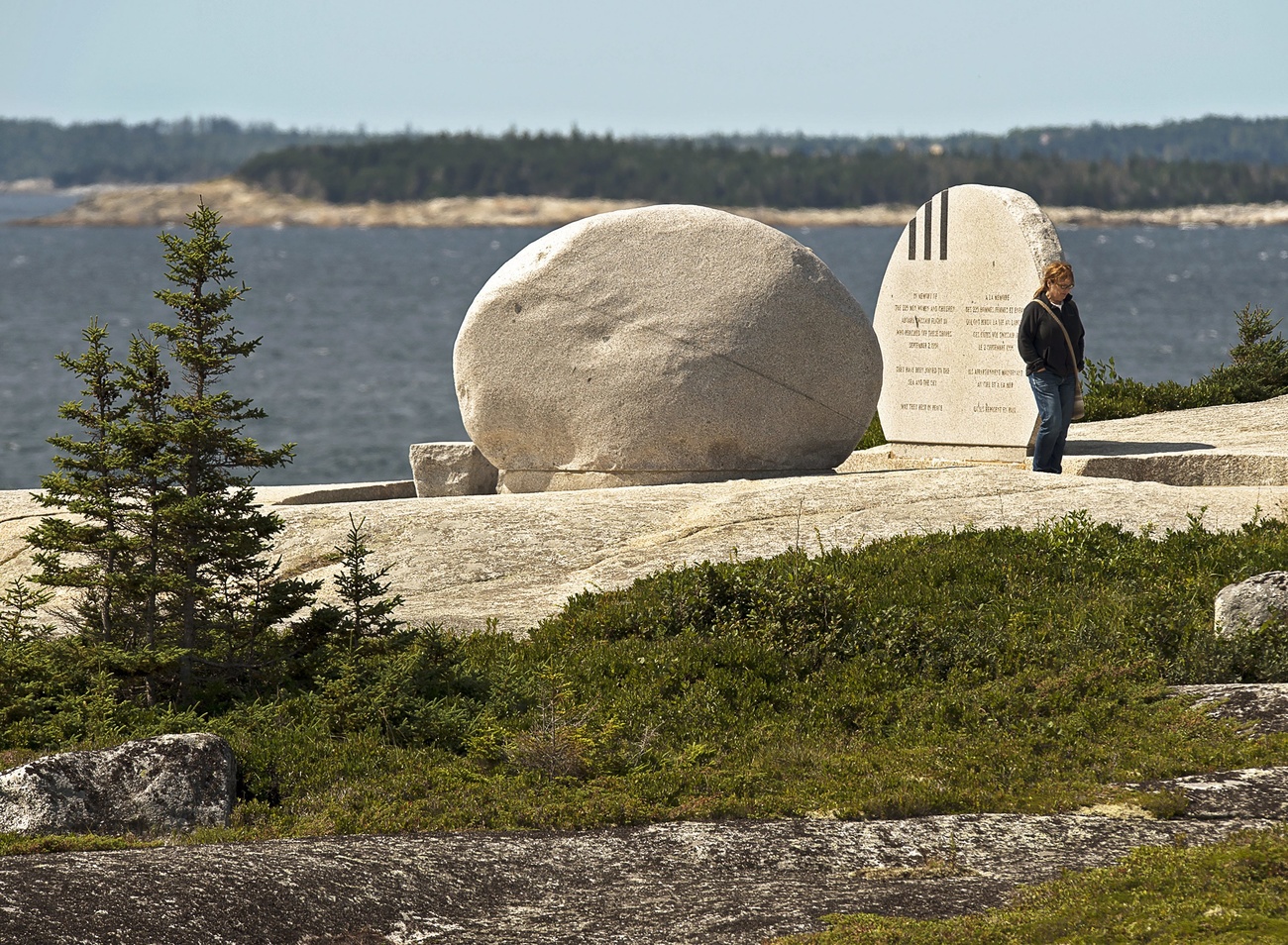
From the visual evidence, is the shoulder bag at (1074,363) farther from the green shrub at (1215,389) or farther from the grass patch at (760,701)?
the green shrub at (1215,389)

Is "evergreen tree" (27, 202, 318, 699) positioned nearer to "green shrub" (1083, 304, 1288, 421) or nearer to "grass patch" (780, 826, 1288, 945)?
"grass patch" (780, 826, 1288, 945)

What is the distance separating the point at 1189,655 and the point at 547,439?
7072 millimetres

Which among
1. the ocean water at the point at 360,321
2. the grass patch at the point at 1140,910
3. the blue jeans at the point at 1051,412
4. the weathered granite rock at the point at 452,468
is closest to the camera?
the grass patch at the point at 1140,910

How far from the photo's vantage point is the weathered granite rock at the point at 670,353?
565 inches

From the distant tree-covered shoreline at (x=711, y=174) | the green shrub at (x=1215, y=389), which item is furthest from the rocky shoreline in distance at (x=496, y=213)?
the green shrub at (x=1215, y=389)

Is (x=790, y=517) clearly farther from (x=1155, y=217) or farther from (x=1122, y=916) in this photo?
(x=1155, y=217)

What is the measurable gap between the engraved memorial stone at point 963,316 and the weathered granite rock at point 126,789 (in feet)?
35.1

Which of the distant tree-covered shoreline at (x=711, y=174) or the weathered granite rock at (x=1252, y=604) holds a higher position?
the distant tree-covered shoreline at (x=711, y=174)

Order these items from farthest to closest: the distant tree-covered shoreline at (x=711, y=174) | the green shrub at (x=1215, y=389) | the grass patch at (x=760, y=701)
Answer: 1. the distant tree-covered shoreline at (x=711, y=174)
2. the green shrub at (x=1215, y=389)
3. the grass patch at (x=760, y=701)

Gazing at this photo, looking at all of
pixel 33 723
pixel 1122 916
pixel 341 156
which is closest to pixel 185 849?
pixel 33 723

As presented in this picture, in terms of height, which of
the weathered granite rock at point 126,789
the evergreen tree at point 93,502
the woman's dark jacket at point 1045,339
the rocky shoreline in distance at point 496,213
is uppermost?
the rocky shoreline in distance at point 496,213

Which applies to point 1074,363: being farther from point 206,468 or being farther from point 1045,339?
point 206,468

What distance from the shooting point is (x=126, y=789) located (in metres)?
7.66

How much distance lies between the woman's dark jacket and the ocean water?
1335 cm
